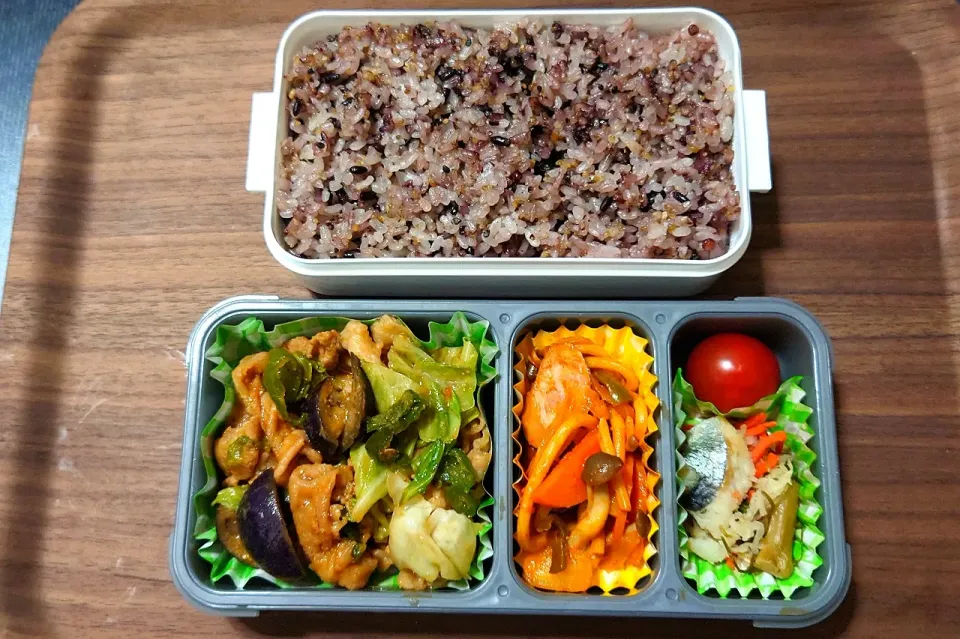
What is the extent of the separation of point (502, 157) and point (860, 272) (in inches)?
43.8

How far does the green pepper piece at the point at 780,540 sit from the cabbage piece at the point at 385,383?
95cm

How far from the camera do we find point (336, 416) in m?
1.71

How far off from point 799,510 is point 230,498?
144 cm

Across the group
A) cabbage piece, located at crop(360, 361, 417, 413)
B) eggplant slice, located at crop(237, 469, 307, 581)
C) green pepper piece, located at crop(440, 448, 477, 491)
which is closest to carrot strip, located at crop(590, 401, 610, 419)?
green pepper piece, located at crop(440, 448, 477, 491)

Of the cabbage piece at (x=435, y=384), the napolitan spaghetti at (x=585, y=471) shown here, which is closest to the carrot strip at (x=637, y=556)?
the napolitan spaghetti at (x=585, y=471)

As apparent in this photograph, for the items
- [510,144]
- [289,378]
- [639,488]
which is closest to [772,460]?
[639,488]

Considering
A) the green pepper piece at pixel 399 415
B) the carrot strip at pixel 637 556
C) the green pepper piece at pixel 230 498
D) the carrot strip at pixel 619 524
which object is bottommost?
the carrot strip at pixel 637 556

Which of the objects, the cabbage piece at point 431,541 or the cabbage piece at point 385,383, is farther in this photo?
the cabbage piece at point 385,383

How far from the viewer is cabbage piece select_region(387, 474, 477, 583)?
161cm

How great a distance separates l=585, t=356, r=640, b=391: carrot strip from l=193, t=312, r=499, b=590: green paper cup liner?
0.26 metres

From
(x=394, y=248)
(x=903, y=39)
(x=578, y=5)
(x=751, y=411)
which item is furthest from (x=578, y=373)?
(x=903, y=39)

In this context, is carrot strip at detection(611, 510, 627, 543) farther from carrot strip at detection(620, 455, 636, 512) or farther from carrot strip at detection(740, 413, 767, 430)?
carrot strip at detection(740, 413, 767, 430)

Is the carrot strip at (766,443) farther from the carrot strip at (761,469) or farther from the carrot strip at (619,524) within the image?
the carrot strip at (619,524)

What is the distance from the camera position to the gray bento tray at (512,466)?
5.45 feet
